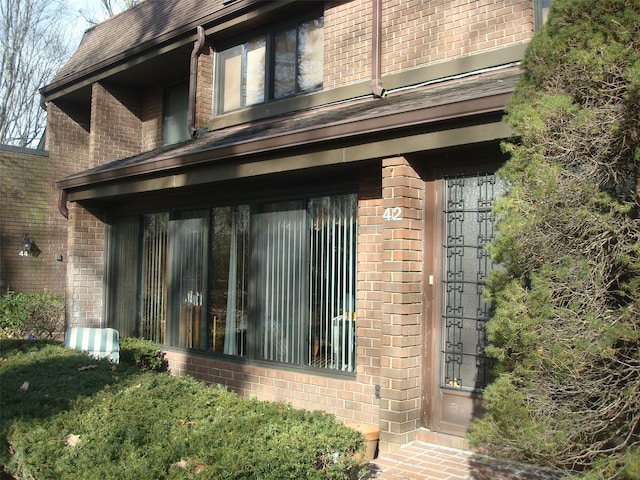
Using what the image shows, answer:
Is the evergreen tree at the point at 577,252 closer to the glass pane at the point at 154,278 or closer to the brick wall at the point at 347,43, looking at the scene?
the brick wall at the point at 347,43

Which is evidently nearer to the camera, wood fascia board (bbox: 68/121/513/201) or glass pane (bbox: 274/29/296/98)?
wood fascia board (bbox: 68/121/513/201)

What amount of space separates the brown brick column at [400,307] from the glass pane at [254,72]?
4242 mm

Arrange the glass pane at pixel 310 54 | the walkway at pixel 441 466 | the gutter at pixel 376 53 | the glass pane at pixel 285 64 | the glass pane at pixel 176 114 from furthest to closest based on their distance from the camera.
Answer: the glass pane at pixel 176 114
the glass pane at pixel 285 64
the glass pane at pixel 310 54
the gutter at pixel 376 53
the walkway at pixel 441 466

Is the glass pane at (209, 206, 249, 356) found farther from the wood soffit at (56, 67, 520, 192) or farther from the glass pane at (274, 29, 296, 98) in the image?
the glass pane at (274, 29, 296, 98)

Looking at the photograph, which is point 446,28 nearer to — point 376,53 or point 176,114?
point 376,53

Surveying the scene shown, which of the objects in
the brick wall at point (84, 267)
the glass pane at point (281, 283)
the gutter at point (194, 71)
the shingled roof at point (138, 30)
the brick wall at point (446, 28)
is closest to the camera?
the brick wall at point (446, 28)

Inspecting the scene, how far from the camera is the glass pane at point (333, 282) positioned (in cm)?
729

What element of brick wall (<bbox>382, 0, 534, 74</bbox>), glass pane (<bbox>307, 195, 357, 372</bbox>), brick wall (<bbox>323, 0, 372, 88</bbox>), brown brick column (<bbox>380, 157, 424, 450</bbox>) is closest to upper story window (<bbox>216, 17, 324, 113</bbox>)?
brick wall (<bbox>323, 0, 372, 88</bbox>)

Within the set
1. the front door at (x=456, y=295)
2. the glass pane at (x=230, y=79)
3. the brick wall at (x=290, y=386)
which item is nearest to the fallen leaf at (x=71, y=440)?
the brick wall at (x=290, y=386)

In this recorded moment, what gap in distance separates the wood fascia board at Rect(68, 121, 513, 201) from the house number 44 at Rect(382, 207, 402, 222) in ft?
1.81

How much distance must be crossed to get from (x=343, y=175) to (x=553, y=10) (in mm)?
4090

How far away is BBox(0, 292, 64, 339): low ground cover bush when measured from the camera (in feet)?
39.1

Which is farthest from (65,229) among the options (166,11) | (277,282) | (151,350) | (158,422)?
(158,422)

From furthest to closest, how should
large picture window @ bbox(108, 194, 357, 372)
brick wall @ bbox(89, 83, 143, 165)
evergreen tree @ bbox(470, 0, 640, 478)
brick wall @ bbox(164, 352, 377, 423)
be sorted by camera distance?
brick wall @ bbox(89, 83, 143, 165) → large picture window @ bbox(108, 194, 357, 372) → brick wall @ bbox(164, 352, 377, 423) → evergreen tree @ bbox(470, 0, 640, 478)
